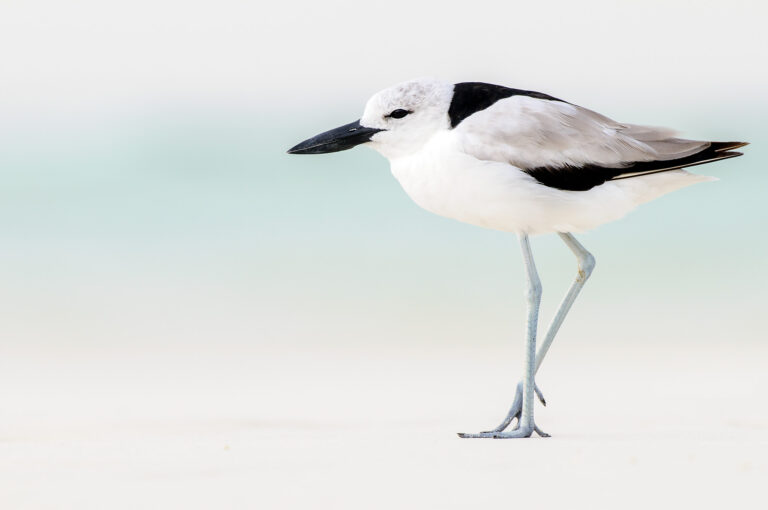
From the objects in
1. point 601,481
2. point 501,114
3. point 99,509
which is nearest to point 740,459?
point 601,481

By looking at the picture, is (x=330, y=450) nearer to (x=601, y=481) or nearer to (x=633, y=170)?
(x=601, y=481)

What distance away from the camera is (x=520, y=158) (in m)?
7.37

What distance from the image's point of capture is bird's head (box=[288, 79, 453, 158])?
7559mm

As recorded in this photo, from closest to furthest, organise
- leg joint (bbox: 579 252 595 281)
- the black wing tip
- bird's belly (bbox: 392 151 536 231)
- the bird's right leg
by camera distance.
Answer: bird's belly (bbox: 392 151 536 231) < the black wing tip < the bird's right leg < leg joint (bbox: 579 252 595 281)

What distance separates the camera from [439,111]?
24.8ft

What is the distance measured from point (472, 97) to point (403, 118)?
1.63 ft

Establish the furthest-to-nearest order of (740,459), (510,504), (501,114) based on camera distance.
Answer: (501,114), (740,459), (510,504)

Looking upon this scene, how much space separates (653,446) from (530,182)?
1887 mm

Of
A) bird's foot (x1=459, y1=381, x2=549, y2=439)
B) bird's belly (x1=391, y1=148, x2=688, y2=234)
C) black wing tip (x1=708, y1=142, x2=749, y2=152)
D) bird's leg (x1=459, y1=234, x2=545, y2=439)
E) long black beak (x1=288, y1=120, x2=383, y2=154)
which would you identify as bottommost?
bird's foot (x1=459, y1=381, x2=549, y2=439)

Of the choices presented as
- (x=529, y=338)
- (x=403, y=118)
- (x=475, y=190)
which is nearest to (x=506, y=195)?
(x=475, y=190)

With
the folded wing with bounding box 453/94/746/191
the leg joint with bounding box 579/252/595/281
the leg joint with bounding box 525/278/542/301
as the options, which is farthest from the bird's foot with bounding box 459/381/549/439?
the folded wing with bounding box 453/94/746/191

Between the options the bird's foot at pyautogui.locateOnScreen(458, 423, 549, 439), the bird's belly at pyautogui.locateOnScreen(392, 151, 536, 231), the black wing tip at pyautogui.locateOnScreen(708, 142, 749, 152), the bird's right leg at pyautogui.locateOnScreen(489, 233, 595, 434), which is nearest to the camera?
the bird's belly at pyautogui.locateOnScreen(392, 151, 536, 231)

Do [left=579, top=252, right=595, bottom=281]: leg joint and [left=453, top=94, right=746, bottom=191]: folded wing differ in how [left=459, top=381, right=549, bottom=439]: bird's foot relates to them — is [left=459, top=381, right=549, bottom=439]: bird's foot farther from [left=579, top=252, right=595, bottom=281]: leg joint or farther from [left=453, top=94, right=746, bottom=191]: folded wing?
[left=453, top=94, right=746, bottom=191]: folded wing

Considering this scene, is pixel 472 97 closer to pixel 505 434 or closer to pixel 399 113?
pixel 399 113
